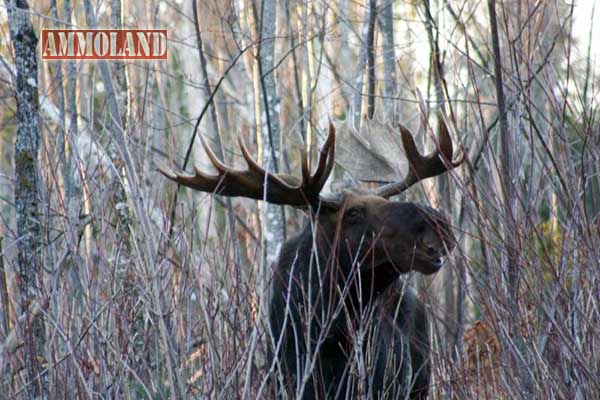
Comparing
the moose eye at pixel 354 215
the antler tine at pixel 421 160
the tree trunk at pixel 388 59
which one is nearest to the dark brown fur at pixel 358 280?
the moose eye at pixel 354 215

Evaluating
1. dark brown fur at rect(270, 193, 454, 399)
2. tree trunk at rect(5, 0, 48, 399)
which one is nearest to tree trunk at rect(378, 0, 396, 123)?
dark brown fur at rect(270, 193, 454, 399)

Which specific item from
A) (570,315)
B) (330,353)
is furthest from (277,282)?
(570,315)

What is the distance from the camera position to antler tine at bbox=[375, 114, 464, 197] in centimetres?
586

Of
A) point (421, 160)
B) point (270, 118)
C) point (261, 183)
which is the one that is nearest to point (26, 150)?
point (261, 183)

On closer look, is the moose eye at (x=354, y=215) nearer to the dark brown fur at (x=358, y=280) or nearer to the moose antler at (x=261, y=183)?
the dark brown fur at (x=358, y=280)

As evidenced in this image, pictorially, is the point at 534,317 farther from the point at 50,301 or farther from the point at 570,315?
the point at 50,301

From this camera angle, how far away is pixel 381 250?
5.84 meters

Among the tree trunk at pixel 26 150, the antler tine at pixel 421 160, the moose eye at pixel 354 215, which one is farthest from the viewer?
the tree trunk at pixel 26 150

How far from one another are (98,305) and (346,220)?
1.47 m

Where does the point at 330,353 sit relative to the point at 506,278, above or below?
below

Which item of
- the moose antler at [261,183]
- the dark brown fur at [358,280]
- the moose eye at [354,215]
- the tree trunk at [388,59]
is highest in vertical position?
the tree trunk at [388,59]

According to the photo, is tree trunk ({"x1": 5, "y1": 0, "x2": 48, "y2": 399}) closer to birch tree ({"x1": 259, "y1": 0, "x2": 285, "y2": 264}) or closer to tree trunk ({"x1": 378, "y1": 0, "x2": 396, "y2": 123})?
birch tree ({"x1": 259, "y1": 0, "x2": 285, "y2": 264})

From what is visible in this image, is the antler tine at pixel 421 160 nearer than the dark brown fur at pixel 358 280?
No

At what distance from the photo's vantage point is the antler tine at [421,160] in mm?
5859
